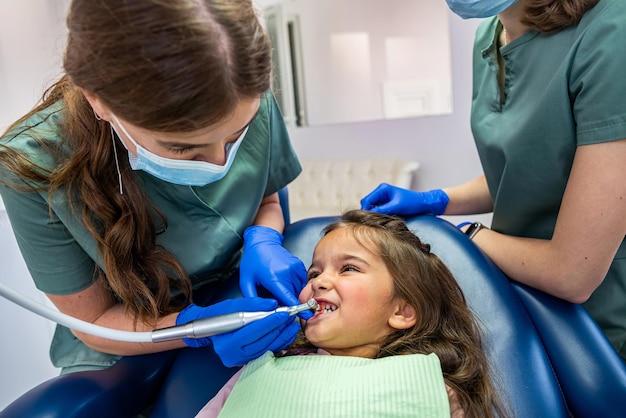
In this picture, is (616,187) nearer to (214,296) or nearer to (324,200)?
(214,296)

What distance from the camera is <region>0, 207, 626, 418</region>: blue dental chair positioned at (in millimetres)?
1081

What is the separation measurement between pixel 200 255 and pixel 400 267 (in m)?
0.44

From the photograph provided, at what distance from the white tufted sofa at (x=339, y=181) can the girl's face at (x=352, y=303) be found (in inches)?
73.6

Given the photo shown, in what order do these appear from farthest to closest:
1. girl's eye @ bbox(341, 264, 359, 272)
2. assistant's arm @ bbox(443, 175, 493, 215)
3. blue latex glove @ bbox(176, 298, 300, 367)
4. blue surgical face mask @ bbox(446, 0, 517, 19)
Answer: assistant's arm @ bbox(443, 175, 493, 215), girl's eye @ bbox(341, 264, 359, 272), blue surgical face mask @ bbox(446, 0, 517, 19), blue latex glove @ bbox(176, 298, 300, 367)

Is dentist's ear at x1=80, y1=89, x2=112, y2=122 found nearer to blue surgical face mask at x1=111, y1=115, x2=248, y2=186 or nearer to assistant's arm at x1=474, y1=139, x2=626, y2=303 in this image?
blue surgical face mask at x1=111, y1=115, x2=248, y2=186

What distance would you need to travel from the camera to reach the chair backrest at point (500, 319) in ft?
3.54

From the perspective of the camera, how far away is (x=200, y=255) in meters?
1.23

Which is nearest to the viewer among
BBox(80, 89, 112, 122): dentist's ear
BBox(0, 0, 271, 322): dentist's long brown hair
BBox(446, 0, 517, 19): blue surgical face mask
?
BBox(0, 0, 271, 322): dentist's long brown hair

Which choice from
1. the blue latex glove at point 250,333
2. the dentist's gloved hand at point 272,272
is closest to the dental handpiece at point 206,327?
the blue latex glove at point 250,333

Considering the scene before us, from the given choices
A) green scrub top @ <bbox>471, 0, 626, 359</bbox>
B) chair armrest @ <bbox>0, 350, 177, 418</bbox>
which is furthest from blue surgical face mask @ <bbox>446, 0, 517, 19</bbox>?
chair armrest @ <bbox>0, 350, 177, 418</bbox>

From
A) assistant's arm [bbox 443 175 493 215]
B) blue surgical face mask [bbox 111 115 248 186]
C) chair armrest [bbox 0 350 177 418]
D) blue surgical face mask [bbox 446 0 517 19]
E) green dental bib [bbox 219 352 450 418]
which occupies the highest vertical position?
blue surgical face mask [bbox 446 0 517 19]

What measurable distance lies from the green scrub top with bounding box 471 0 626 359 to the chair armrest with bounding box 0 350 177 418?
0.90m

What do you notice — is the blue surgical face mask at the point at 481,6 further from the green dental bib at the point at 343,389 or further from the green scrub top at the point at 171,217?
the green dental bib at the point at 343,389

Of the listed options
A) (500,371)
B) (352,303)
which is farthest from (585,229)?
(352,303)
